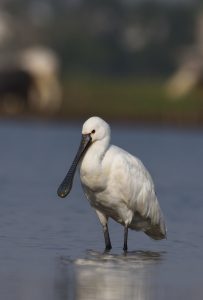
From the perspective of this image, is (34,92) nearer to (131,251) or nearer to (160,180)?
(160,180)

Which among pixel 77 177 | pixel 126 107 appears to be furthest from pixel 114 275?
pixel 126 107

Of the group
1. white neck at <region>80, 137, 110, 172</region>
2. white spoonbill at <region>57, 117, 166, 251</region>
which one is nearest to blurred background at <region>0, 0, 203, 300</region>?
white spoonbill at <region>57, 117, 166, 251</region>

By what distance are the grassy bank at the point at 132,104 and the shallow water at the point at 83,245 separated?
1354 centimetres

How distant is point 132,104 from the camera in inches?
1590

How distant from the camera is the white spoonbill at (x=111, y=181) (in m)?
12.9

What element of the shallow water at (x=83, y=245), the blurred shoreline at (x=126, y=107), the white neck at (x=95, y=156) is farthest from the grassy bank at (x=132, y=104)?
the white neck at (x=95, y=156)

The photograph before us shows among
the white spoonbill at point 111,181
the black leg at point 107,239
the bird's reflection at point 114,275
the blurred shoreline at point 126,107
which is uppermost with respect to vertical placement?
the blurred shoreline at point 126,107

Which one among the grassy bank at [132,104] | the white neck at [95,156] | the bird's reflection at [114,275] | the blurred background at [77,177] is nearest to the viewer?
the bird's reflection at [114,275]

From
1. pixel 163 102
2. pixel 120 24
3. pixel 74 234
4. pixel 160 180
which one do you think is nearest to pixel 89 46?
pixel 120 24

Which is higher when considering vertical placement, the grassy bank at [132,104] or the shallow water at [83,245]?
the grassy bank at [132,104]

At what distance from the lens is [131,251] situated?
1333 cm

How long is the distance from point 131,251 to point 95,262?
100 centimetres

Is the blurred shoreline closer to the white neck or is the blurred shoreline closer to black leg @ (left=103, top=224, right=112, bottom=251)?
black leg @ (left=103, top=224, right=112, bottom=251)

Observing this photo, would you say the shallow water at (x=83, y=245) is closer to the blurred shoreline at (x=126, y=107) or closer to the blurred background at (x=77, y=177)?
the blurred background at (x=77, y=177)
